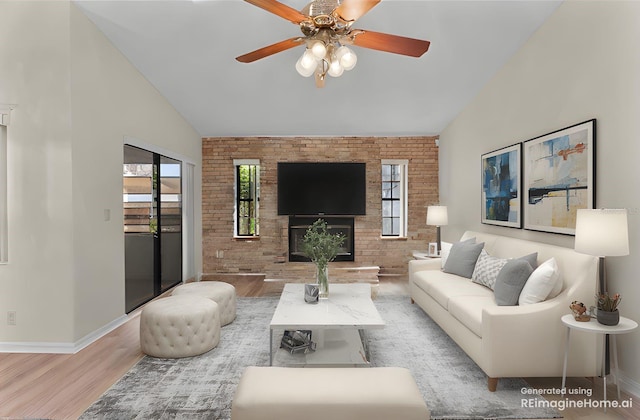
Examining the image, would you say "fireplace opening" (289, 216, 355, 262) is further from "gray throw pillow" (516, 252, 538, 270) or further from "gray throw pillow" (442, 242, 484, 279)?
"gray throw pillow" (516, 252, 538, 270)

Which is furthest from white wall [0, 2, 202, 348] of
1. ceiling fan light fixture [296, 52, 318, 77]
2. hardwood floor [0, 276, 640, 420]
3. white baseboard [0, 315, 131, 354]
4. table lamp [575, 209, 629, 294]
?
table lamp [575, 209, 629, 294]

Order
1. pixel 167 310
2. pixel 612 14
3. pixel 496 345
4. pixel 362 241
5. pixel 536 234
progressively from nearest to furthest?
pixel 496 345 → pixel 612 14 → pixel 167 310 → pixel 536 234 → pixel 362 241

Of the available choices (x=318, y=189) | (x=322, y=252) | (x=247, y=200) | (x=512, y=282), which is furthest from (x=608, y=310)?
(x=247, y=200)

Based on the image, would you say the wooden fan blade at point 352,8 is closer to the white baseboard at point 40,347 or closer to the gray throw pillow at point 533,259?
the gray throw pillow at point 533,259

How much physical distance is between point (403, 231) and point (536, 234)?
3267 mm

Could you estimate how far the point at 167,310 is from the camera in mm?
3252

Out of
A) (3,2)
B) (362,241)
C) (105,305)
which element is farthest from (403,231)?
(3,2)

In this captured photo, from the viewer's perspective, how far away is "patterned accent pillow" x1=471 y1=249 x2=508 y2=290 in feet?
12.1

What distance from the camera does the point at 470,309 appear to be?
3.09m

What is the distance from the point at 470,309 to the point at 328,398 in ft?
5.81

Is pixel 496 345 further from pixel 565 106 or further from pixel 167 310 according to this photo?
pixel 167 310

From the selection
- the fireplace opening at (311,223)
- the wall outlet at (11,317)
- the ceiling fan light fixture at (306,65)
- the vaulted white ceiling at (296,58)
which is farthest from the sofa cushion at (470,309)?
the wall outlet at (11,317)

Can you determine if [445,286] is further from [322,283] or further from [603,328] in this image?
[603,328]

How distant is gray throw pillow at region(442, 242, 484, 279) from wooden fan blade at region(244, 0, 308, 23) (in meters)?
3.21
